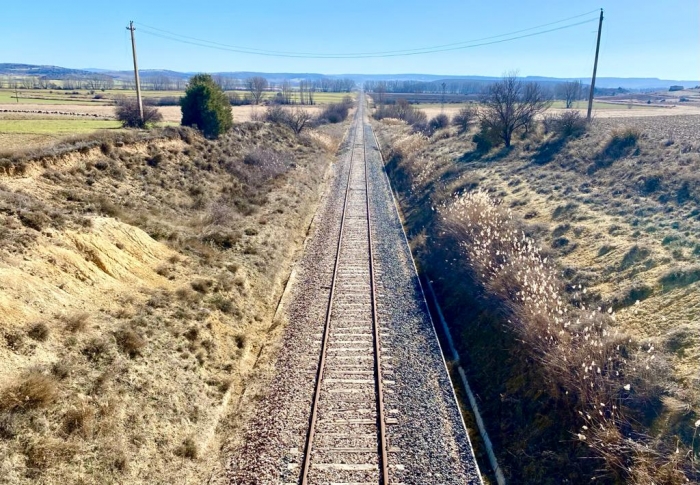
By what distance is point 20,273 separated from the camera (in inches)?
390

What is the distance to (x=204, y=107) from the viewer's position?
103 feet

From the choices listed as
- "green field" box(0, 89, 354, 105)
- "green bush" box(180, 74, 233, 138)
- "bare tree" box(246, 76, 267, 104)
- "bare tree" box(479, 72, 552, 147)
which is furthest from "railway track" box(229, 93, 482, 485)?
"bare tree" box(246, 76, 267, 104)

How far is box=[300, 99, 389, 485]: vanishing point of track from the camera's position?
337 inches

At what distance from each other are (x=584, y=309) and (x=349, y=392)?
6715 mm

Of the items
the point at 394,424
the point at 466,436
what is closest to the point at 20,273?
the point at 394,424

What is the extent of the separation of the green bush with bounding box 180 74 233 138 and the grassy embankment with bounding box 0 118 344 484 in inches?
408

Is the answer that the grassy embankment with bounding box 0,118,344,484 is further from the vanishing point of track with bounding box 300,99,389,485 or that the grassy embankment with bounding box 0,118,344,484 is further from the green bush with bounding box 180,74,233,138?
the green bush with bounding box 180,74,233,138

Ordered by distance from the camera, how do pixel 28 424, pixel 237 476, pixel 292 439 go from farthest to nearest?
pixel 292 439, pixel 237 476, pixel 28 424

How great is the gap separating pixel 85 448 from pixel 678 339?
12235 mm

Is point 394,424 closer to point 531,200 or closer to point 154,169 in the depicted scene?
point 531,200

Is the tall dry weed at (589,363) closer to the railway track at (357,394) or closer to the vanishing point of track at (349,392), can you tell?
the railway track at (357,394)

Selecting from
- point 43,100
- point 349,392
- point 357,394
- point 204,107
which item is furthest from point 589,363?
point 43,100

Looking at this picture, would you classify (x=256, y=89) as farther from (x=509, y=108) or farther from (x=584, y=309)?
(x=584, y=309)

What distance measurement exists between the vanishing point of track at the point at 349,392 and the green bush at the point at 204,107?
62.6ft
